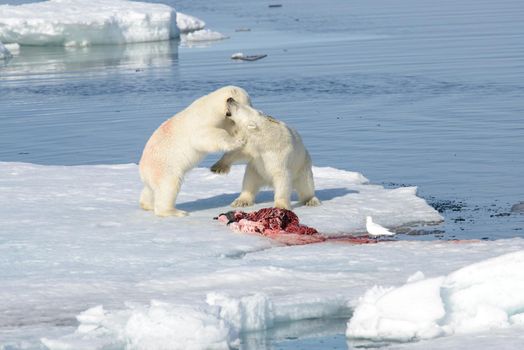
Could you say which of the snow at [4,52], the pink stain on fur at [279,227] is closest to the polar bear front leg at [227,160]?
the pink stain on fur at [279,227]

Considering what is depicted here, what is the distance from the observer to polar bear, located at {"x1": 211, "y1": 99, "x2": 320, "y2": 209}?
8789 millimetres

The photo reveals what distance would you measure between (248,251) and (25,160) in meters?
7.45

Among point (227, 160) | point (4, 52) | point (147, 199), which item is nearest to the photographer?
point (227, 160)

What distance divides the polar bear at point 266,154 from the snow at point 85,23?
2071cm

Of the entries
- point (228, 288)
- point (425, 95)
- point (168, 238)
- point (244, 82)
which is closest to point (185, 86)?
point (244, 82)

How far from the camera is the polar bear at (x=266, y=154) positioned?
8.79 meters

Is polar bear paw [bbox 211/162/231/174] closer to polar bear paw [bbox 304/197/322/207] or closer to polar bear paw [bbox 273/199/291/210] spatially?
polar bear paw [bbox 273/199/291/210]

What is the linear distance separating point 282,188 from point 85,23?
21.3 m

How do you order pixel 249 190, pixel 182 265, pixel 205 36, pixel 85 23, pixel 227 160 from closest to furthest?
pixel 182 265
pixel 227 160
pixel 249 190
pixel 85 23
pixel 205 36

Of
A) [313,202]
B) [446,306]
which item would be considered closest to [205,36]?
[313,202]

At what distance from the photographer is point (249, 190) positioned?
31.0ft

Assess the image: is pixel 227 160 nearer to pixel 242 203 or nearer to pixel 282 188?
pixel 282 188

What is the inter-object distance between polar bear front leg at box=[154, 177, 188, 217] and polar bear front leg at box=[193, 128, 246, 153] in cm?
→ 41

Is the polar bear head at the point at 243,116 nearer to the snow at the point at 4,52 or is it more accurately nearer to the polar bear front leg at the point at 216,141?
the polar bear front leg at the point at 216,141
